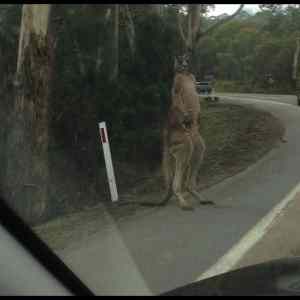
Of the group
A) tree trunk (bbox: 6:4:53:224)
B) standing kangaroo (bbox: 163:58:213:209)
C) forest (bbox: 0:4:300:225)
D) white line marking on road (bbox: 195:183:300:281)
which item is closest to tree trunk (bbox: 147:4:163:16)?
forest (bbox: 0:4:300:225)

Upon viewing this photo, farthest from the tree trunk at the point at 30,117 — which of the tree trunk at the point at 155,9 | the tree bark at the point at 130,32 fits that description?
the tree trunk at the point at 155,9

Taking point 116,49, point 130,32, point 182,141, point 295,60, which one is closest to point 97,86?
point 116,49

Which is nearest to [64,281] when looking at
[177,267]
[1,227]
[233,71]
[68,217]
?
[1,227]

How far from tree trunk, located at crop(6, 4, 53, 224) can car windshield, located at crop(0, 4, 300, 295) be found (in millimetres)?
17

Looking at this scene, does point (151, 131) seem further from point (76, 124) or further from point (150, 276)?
point (150, 276)

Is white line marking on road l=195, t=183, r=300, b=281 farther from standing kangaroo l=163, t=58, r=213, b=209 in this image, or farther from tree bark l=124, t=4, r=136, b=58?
tree bark l=124, t=4, r=136, b=58

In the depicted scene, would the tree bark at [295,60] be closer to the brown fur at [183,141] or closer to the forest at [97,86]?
the forest at [97,86]

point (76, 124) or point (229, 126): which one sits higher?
point (76, 124)

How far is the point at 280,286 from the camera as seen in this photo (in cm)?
313

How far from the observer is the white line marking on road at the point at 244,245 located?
19.9ft

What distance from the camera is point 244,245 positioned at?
23.3 ft

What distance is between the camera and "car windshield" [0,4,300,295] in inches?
270

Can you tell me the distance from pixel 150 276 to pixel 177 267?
0.43 metres

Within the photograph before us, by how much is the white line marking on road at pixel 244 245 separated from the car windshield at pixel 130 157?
0.03 metres
